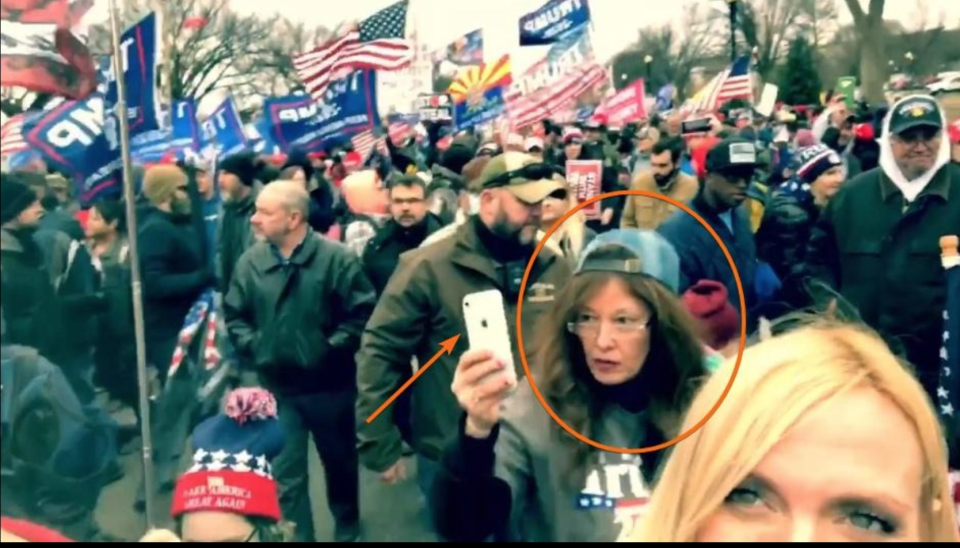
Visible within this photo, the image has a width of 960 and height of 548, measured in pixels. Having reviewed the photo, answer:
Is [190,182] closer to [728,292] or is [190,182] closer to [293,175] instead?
[293,175]

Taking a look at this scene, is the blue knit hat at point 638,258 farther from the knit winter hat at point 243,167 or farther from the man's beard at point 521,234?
the knit winter hat at point 243,167

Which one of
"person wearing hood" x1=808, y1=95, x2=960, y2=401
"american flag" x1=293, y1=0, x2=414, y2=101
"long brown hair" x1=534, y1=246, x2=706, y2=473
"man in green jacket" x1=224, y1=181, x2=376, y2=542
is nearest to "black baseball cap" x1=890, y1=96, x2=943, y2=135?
"person wearing hood" x1=808, y1=95, x2=960, y2=401

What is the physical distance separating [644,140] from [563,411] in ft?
1.69

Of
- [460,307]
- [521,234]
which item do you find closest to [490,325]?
[460,307]

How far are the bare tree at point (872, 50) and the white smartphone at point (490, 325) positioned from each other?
29.8 inches

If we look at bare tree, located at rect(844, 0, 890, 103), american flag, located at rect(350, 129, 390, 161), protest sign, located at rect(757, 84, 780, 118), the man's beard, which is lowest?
the man's beard

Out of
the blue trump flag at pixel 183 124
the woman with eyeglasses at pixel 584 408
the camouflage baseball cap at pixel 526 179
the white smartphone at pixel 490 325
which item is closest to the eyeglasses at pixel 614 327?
the woman with eyeglasses at pixel 584 408

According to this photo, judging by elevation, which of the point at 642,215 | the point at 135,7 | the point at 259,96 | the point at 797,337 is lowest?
the point at 797,337

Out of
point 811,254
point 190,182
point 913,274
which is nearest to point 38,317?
point 190,182

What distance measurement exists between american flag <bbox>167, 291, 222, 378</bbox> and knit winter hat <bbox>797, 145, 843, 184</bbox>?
112cm

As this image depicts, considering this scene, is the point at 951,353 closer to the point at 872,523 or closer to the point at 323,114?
the point at 872,523

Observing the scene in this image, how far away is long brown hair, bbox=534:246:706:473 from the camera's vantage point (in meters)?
2.18

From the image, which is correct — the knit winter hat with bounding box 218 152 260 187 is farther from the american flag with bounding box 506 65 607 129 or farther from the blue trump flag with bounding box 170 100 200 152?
the american flag with bounding box 506 65 607 129

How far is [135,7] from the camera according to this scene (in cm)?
221
